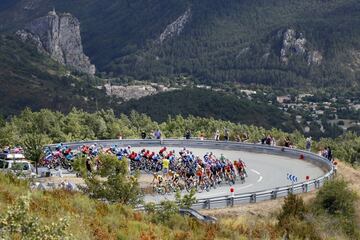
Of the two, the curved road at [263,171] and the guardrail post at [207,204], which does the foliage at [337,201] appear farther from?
the curved road at [263,171]

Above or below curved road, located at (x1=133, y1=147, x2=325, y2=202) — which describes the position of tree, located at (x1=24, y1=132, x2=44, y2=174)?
above

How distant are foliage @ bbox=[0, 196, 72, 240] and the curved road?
59.9 feet

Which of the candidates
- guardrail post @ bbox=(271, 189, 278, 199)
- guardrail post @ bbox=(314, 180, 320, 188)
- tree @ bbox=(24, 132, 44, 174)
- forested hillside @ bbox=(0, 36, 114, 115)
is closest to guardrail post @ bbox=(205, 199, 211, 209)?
guardrail post @ bbox=(271, 189, 278, 199)

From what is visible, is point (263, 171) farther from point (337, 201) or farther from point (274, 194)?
point (337, 201)

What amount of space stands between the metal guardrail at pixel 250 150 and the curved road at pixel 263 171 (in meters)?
0.54

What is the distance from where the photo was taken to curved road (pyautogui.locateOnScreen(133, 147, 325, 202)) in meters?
32.4

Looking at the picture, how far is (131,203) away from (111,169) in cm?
258

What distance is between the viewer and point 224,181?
112 feet

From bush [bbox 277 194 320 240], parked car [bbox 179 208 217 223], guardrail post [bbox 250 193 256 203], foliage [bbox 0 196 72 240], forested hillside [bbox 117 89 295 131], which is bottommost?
forested hillside [bbox 117 89 295 131]

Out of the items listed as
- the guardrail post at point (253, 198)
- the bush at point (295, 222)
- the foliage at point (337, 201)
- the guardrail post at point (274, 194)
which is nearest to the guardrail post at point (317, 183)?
the foliage at point (337, 201)

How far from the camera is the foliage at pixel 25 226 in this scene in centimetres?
984

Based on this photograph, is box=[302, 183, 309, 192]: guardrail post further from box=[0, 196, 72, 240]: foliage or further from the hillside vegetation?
the hillside vegetation

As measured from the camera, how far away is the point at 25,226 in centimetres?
1020

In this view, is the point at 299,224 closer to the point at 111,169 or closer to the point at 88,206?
the point at 88,206
